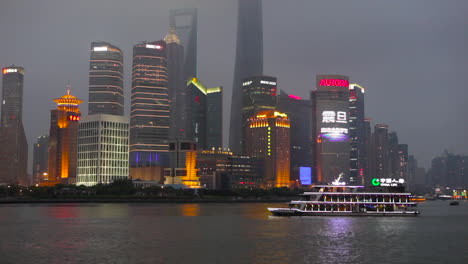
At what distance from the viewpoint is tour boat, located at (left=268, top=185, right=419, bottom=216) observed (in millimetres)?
141750

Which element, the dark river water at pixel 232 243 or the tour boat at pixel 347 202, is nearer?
the dark river water at pixel 232 243

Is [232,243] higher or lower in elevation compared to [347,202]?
lower

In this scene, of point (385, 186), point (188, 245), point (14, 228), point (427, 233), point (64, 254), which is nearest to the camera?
point (64, 254)

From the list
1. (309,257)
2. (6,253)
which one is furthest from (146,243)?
(309,257)

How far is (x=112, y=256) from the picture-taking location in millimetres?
75125

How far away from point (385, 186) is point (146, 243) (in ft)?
244

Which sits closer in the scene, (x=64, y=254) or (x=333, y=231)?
(x=64, y=254)

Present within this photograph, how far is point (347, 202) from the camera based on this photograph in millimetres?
142500

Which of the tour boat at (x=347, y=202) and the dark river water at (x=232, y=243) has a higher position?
the tour boat at (x=347, y=202)

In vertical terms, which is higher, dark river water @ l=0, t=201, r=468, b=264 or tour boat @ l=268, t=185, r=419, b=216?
tour boat @ l=268, t=185, r=419, b=216

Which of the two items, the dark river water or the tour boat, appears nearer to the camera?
the dark river water

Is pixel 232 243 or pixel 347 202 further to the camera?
pixel 347 202

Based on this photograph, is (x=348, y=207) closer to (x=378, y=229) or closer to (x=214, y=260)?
(x=378, y=229)

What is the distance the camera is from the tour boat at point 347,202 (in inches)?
5581
